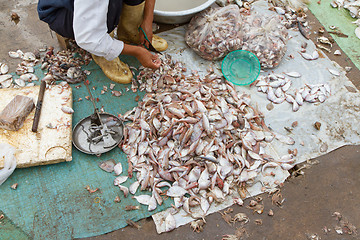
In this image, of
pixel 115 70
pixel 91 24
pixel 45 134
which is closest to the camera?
pixel 91 24

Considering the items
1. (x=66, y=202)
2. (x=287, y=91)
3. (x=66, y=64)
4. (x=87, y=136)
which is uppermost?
(x=287, y=91)

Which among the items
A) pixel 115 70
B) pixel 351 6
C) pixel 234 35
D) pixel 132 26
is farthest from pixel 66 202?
pixel 351 6

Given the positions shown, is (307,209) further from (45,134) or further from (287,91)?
(45,134)

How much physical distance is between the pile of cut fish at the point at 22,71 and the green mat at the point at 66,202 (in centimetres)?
75

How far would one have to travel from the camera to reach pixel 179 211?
6.15ft

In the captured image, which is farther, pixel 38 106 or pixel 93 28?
pixel 38 106

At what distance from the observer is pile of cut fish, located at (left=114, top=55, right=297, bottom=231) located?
1.93 m

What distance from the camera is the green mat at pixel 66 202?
179 centimetres

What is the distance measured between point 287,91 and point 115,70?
143 cm

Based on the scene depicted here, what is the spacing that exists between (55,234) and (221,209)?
102 cm

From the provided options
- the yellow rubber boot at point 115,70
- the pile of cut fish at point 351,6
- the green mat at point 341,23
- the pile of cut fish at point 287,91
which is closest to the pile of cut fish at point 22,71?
the yellow rubber boot at point 115,70

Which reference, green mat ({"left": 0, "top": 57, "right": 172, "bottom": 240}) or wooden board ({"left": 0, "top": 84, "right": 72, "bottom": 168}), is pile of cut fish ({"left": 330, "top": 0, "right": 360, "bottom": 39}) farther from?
wooden board ({"left": 0, "top": 84, "right": 72, "bottom": 168})

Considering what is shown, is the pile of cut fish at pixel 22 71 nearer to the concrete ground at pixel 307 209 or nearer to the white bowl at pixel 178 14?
the white bowl at pixel 178 14

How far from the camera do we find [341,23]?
297cm
